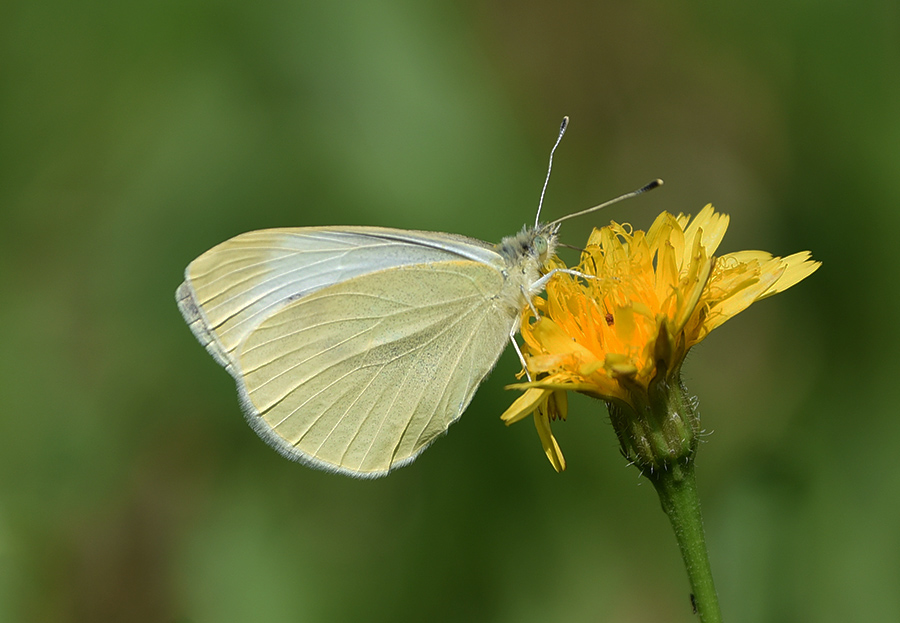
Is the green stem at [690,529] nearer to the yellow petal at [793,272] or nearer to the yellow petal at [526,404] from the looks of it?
the yellow petal at [526,404]

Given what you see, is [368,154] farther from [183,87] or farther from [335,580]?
[335,580]

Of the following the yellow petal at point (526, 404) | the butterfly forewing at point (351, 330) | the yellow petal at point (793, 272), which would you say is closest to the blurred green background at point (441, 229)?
the butterfly forewing at point (351, 330)

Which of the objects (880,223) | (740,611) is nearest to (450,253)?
(740,611)

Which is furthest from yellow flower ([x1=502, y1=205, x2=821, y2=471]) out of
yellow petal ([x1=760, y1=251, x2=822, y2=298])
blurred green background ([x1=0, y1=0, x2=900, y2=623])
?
blurred green background ([x1=0, y1=0, x2=900, y2=623])

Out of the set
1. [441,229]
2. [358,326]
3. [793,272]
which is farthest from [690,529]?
[441,229]

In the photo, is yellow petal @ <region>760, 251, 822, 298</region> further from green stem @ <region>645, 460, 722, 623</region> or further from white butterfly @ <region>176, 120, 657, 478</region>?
white butterfly @ <region>176, 120, 657, 478</region>

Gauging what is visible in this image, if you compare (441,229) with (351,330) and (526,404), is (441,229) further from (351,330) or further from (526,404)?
(526,404)
